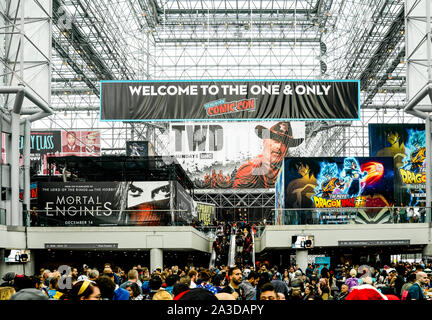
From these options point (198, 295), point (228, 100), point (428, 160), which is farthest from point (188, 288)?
point (228, 100)

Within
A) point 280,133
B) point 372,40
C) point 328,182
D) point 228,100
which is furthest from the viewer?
point 280,133

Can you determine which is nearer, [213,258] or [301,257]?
[301,257]

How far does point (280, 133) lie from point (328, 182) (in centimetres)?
1745

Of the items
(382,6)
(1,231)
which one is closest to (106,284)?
(1,231)

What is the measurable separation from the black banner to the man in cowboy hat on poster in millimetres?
16388

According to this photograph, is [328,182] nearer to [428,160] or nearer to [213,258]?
[428,160]

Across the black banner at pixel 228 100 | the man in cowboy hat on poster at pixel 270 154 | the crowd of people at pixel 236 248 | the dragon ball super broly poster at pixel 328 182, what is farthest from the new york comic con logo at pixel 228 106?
the man in cowboy hat on poster at pixel 270 154

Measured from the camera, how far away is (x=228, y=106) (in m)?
33.0

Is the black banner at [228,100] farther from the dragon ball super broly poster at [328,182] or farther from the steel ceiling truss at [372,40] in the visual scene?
the steel ceiling truss at [372,40]

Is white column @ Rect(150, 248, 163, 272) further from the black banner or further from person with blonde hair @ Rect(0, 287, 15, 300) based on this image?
person with blonde hair @ Rect(0, 287, 15, 300)

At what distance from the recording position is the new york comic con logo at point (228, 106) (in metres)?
32.9

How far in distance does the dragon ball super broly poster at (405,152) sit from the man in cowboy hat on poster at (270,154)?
11.5 metres

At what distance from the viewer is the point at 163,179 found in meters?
30.0

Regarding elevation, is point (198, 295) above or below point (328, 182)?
below
